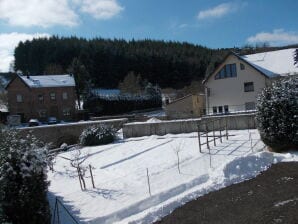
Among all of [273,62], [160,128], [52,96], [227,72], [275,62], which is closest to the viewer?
[160,128]

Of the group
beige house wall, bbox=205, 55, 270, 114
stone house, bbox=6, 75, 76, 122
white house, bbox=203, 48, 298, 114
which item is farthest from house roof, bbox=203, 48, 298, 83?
stone house, bbox=6, 75, 76, 122

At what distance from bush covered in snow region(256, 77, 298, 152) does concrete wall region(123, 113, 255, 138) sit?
471cm

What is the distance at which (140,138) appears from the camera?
25.9 metres

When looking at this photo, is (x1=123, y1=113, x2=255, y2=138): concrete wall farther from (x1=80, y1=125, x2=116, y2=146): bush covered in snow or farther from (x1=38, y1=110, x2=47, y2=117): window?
(x1=38, y1=110, x2=47, y2=117): window

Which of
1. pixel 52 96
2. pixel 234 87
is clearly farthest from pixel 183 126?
pixel 52 96

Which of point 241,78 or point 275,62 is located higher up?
point 275,62

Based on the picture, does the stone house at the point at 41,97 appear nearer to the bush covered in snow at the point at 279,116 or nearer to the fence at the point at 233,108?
the fence at the point at 233,108

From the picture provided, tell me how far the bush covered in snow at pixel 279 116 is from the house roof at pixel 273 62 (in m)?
20.5

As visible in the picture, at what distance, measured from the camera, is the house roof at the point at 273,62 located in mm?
38438

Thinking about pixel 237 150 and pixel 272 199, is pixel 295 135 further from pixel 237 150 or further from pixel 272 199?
pixel 272 199

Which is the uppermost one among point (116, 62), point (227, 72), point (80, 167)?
point (116, 62)

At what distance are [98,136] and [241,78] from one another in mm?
19726

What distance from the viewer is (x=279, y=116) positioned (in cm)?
1738

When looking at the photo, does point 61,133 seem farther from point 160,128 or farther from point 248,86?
point 248,86
